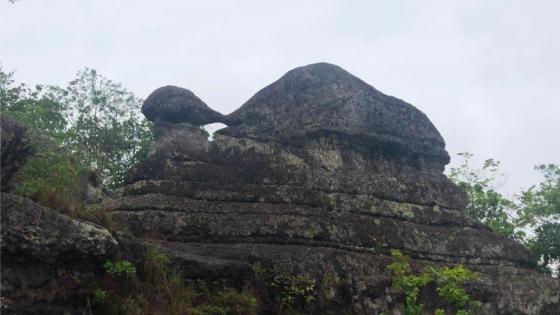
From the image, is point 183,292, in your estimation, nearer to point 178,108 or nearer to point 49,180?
point 49,180

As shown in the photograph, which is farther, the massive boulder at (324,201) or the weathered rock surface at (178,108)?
the weathered rock surface at (178,108)

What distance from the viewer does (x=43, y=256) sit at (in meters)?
8.12

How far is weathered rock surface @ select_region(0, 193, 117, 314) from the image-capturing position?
7.83 metres

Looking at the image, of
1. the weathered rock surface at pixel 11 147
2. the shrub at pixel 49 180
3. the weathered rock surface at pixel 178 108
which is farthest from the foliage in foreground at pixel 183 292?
the weathered rock surface at pixel 178 108

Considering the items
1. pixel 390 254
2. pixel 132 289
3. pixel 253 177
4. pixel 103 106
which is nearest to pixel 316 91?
pixel 253 177

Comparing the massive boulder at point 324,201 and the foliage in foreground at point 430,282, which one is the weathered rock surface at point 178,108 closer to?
the massive boulder at point 324,201

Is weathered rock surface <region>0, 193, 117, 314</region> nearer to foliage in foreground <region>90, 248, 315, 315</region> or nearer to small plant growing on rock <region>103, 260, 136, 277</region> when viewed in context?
small plant growing on rock <region>103, 260, 136, 277</region>

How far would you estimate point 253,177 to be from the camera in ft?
47.4

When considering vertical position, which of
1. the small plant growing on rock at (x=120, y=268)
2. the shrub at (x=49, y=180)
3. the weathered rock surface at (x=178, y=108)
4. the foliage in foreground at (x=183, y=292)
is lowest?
the foliage in foreground at (x=183, y=292)

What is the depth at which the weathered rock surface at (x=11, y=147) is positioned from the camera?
858cm

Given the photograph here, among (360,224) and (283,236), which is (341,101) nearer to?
(360,224)

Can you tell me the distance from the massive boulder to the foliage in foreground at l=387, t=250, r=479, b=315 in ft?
1.15

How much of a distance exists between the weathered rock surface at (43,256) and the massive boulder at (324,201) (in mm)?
2090

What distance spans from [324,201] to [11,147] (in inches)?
291
